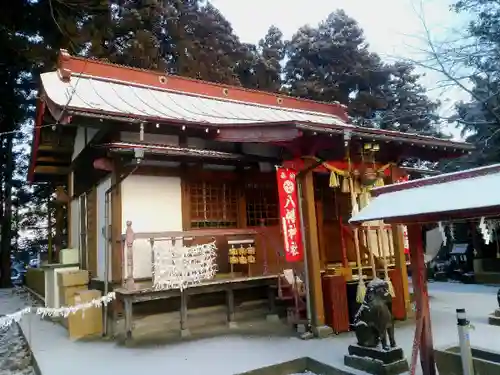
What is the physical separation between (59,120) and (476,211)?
23.5ft

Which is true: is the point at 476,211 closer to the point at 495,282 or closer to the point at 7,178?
the point at 495,282

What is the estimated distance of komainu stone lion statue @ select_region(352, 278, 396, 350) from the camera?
541cm

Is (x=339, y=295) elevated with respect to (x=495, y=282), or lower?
elevated

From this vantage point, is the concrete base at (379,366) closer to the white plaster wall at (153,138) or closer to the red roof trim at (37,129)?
the white plaster wall at (153,138)

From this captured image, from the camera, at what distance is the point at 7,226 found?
23812mm

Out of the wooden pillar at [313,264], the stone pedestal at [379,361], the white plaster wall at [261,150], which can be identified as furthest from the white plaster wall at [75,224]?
the stone pedestal at [379,361]

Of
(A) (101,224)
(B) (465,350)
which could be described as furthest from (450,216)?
(A) (101,224)

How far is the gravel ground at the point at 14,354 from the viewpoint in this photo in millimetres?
6977

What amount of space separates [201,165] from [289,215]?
269 cm

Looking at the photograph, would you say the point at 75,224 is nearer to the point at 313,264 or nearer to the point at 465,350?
the point at 313,264

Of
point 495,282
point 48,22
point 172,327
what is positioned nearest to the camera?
point 172,327

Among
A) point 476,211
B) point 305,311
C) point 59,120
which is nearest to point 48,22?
point 59,120

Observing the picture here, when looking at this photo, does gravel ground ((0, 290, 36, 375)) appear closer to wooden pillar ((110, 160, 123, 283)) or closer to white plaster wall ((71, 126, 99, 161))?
wooden pillar ((110, 160, 123, 283))

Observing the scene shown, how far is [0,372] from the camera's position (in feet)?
22.6
